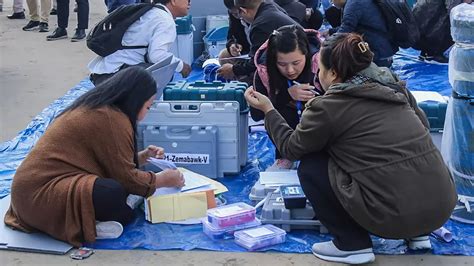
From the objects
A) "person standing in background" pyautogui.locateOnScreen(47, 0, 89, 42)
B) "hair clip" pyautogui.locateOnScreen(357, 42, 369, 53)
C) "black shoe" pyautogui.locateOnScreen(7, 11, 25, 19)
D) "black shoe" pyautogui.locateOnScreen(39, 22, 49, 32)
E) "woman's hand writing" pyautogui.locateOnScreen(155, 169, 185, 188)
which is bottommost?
"black shoe" pyautogui.locateOnScreen(7, 11, 25, 19)

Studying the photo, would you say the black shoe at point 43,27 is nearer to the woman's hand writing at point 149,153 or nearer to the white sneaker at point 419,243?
the woman's hand writing at point 149,153

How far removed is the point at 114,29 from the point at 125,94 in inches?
56.1

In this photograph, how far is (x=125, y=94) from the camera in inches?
127

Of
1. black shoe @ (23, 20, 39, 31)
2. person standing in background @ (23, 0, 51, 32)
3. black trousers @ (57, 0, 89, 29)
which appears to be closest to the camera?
black trousers @ (57, 0, 89, 29)

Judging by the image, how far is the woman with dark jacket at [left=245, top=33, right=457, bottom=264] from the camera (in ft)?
9.49

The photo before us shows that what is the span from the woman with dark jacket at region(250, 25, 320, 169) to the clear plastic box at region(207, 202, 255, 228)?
74cm

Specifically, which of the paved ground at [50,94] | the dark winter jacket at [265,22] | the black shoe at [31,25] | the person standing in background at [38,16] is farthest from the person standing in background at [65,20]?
the dark winter jacket at [265,22]

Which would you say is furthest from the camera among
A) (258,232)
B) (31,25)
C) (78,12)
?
(31,25)

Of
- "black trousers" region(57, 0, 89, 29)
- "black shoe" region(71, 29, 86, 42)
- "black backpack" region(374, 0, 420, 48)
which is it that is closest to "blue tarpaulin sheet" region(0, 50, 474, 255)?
"black backpack" region(374, 0, 420, 48)

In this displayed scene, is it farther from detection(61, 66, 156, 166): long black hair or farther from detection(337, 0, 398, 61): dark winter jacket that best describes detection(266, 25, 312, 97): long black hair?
detection(337, 0, 398, 61): dark winter jacket

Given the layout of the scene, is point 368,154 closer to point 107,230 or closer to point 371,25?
point 107,230

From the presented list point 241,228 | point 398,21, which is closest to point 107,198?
point 241,228

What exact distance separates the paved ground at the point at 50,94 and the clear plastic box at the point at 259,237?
54mm

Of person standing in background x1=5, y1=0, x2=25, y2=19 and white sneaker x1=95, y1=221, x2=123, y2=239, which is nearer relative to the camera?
white sneaker x1=95, y1=221, x2=123, y2=239
